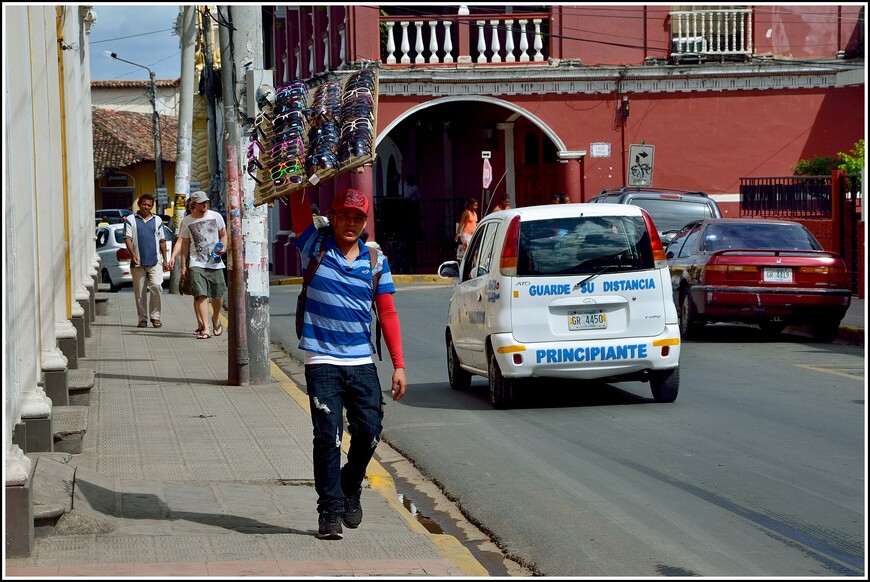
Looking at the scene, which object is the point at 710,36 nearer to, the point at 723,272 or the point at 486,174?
the point at 486,174

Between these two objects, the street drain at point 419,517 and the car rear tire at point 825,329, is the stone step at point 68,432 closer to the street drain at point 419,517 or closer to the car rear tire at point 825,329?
the street drain at point 419,517

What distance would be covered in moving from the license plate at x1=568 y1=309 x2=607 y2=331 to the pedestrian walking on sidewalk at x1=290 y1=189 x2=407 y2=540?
4441mm

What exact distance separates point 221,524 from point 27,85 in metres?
3.81

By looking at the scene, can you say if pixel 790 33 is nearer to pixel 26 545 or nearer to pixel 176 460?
pixel 176 460

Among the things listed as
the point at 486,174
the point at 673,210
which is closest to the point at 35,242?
the point at 673,210

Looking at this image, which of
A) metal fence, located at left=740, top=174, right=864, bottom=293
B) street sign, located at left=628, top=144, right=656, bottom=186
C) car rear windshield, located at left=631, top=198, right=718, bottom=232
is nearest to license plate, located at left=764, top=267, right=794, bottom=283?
car rear windshield, located at left=631, top=198, right=718, bottom=232

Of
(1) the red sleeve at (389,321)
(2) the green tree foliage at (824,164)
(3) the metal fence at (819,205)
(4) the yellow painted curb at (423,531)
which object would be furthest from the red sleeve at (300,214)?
(2) the green tree foliage at (824,164)

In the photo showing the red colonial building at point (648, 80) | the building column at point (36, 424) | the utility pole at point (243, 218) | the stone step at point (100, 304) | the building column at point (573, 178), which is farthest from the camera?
the building column at point (573, 178)

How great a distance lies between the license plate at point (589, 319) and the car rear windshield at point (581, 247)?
1.17ft

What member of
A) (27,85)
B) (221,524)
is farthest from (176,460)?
(27,85)

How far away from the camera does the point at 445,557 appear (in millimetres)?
6324

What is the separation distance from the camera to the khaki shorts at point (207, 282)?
54.6 feet

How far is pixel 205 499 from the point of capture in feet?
25.2

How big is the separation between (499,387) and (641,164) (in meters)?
19.4
